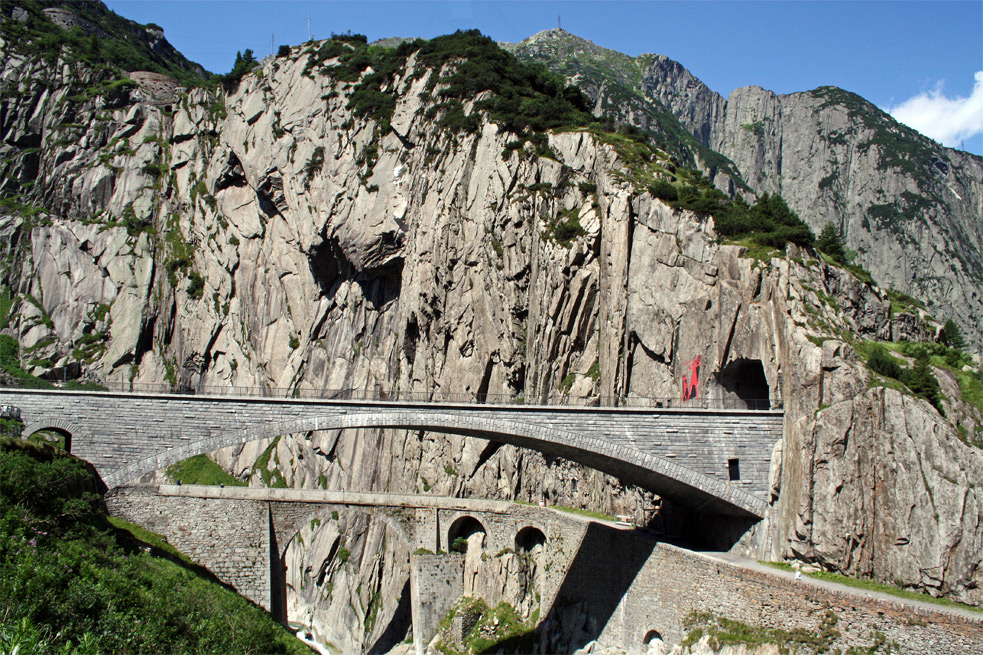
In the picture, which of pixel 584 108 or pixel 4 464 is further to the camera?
pixel 584 108

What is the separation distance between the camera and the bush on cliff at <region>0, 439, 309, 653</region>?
1471 centimetres

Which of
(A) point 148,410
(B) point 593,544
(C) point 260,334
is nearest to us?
(A) point 148,410

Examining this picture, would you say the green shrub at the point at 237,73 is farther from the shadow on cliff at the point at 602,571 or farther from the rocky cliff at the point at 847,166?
the shadow on cliff at the point at 602,571

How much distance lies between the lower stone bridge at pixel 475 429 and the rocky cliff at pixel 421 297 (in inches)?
74.3

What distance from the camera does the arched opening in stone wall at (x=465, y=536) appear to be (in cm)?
4512

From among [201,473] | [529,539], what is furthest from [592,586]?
[201,473]

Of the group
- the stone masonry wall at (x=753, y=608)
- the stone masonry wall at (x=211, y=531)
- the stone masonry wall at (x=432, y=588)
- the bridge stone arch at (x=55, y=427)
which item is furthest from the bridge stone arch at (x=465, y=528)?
the bridge stone arch at (x=55, y=427)

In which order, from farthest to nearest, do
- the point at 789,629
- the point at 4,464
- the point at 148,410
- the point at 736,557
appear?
1. the point at 148,410
2. the point at 736,557
3. the point at 789,629
4. the point at 4,464

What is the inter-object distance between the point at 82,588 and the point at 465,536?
31.7m

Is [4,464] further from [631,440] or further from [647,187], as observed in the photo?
[647,187]

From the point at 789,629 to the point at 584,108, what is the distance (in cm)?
4643

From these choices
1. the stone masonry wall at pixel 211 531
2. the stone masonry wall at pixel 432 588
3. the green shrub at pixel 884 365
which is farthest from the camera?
the stone masonry wall at pixel 432 588

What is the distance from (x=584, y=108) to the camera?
60.3 m

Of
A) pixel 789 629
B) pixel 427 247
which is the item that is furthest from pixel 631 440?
pixel 427 247
